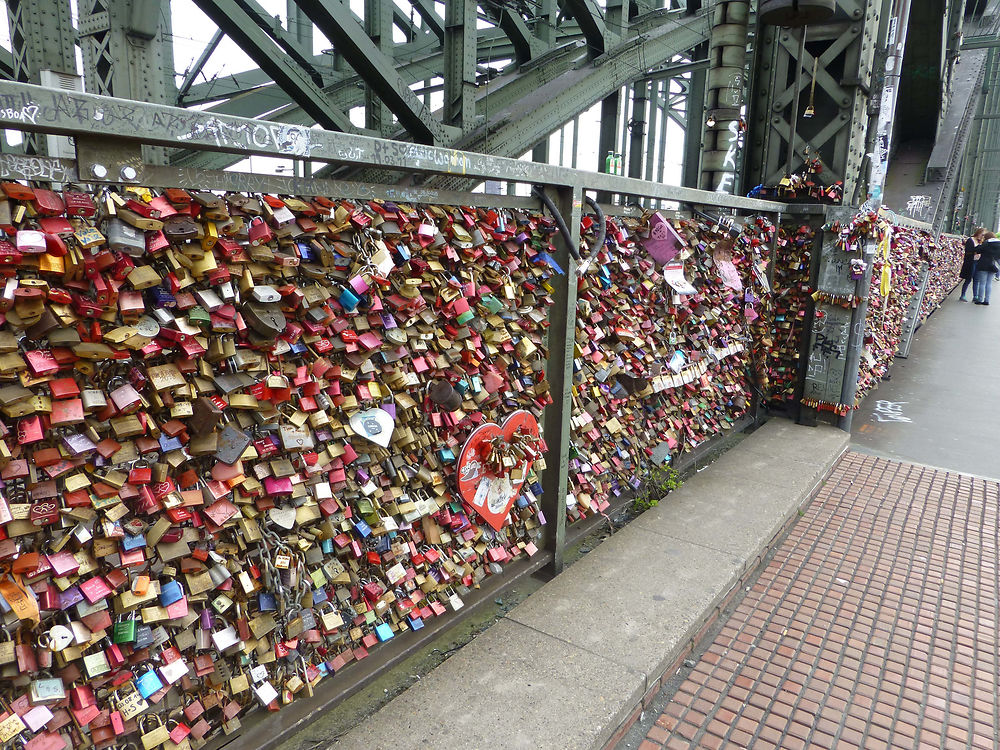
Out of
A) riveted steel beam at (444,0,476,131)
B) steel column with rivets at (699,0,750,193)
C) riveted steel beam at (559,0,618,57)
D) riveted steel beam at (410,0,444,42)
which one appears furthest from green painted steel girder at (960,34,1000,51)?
riveted steel beam at (444,0,476,131)

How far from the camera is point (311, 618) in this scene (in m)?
2.07

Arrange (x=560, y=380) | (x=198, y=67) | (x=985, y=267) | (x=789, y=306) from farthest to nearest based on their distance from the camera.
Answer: (x=985, y=267), (x=198, y=67), (x=789, y=306), (x=560, y=380)

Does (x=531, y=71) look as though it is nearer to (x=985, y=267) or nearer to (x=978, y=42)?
(x=985, y=267)

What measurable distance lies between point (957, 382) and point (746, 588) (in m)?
6.97

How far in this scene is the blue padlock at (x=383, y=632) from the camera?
91.4 inches

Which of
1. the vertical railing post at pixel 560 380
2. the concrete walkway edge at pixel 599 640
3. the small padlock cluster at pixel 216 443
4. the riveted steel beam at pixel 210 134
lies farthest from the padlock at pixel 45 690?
the vertical railing post at pixel 560 380

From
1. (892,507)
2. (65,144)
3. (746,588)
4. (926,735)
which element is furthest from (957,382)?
(65,144)

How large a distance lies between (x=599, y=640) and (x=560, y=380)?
1144 millimetres

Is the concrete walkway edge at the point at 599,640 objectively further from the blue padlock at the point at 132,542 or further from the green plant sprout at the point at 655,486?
the blue padlock at the point at 132,542

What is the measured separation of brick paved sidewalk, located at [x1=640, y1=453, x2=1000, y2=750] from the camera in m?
2.41

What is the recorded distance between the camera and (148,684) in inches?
65.7

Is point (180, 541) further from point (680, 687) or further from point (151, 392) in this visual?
point (680, 687)

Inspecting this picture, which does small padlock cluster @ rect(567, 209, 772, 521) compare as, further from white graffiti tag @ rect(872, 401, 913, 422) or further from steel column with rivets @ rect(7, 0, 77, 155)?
steel column with rivets @ rect(7, 0, 77, 155)

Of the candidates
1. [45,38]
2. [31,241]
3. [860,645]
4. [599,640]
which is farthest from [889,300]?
[45,38]
